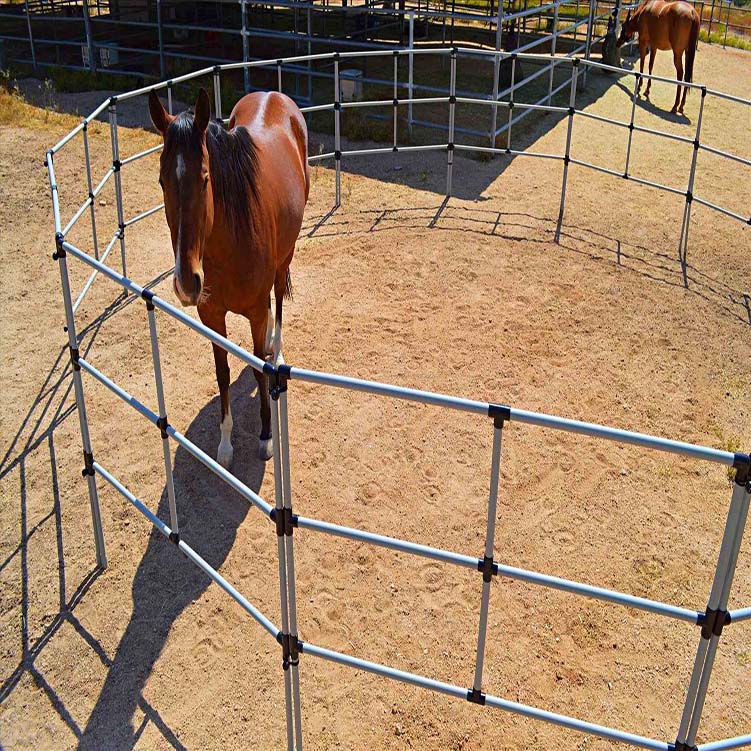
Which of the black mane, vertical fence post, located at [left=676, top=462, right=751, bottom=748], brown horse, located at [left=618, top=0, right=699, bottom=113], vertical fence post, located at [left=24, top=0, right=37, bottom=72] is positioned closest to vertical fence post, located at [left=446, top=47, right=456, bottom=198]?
the black mane

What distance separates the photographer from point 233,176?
4273mm

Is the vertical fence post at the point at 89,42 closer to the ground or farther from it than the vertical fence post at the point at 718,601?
farther from it

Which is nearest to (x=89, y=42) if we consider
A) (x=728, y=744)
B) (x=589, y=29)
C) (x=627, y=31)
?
(x=589, y=29)

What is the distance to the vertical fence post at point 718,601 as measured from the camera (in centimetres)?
215

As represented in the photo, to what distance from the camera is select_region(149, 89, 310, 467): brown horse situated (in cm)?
356

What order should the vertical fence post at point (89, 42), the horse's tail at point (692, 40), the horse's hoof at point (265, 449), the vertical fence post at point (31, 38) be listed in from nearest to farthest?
the horse's hoof at point (265, 449), the horse's tail at point (692, 40), the vertical fence post at point (89, 42), the vertical fence post at point (31, 38)

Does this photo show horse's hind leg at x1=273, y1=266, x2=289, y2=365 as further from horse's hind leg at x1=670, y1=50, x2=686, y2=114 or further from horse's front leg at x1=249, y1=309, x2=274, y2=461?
horse's hind leg at x1=670, y1=50, x2=686, y2=114

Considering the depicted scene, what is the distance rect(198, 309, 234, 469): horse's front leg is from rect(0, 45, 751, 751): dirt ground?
0.16 metres

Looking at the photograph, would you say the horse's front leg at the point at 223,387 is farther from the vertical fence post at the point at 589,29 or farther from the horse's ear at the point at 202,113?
the vertical fence post at the point at 589,29

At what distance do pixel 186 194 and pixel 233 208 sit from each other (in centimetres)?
74

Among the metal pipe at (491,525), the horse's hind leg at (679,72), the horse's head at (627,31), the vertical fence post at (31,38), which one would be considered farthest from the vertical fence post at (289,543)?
the horse's head at (627,31)

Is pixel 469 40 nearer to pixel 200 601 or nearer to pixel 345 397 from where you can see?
pixel 345 397

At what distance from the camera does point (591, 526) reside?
4.53 metres

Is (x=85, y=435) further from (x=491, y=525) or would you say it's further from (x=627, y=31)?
(x=627, y=31)
